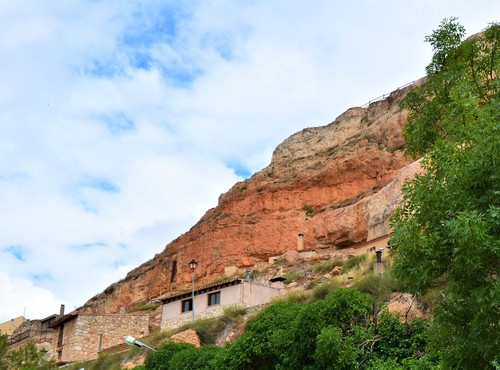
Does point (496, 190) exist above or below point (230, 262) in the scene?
below

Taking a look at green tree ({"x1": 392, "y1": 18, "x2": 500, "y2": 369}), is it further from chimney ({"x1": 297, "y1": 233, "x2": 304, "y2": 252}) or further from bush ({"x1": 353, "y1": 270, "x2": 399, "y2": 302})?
chimney ({"x1": 297, "y1": 233, "x2": 304, "y2": 252})

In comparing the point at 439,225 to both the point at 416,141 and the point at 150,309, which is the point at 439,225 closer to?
the point at 416,141

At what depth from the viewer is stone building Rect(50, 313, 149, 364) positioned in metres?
42.8

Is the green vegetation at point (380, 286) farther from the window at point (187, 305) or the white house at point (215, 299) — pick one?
the window at point (187, 305)

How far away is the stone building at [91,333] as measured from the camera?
4275cm

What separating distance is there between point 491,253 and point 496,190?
94cm

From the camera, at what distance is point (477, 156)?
404 inches

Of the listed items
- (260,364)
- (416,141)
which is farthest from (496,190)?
(260,364)

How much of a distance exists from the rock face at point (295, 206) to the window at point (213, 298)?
24.4 metres

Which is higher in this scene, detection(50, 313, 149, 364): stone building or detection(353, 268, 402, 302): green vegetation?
detection(50, 313, 149, 364): stone building

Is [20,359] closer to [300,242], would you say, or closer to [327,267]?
[327,267]

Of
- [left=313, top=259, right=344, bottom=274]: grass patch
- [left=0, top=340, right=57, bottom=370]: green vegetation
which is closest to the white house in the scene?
[left=313, top=259, right=344, bottom=274]: grass patch

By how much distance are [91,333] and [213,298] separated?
9168mm

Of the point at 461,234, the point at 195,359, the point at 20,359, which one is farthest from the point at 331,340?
the point at 20,359
